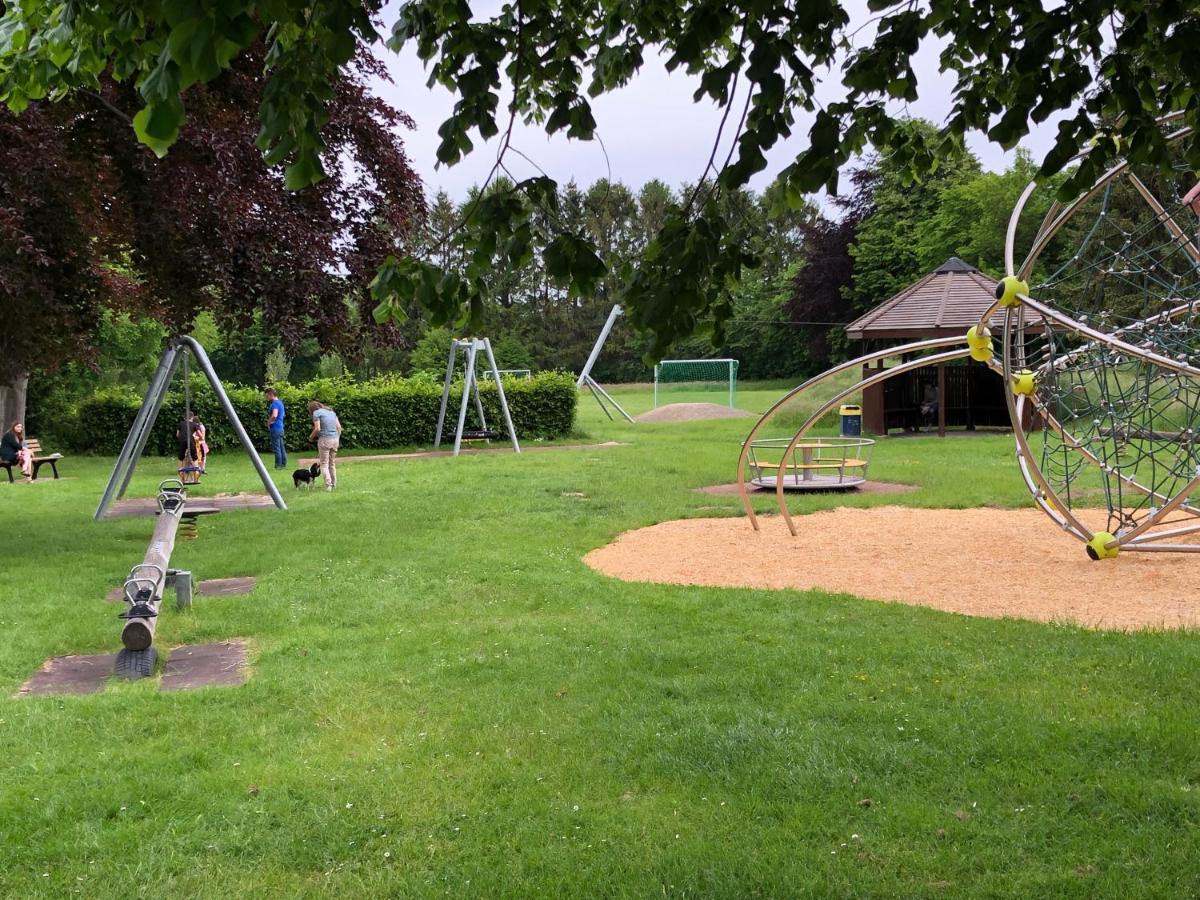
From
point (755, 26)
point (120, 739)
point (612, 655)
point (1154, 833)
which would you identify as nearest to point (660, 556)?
point (612, 655)

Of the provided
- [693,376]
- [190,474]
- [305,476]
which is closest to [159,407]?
[190,474]

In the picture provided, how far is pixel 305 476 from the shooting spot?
16594mm

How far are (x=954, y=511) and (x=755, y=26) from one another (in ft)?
34.9

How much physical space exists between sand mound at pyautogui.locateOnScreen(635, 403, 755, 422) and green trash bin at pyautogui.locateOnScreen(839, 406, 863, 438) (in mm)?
9017

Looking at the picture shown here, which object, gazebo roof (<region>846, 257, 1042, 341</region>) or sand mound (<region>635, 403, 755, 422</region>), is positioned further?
sand mound (<region>635, 403, 755, 422</region>)

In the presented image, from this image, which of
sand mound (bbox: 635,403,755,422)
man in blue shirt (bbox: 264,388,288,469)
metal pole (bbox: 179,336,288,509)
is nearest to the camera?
metal pole (bbox: 179,336,288,509)

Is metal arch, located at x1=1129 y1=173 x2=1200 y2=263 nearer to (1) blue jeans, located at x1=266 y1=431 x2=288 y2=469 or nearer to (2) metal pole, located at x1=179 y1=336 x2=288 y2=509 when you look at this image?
(2) metal pole, located at x1=179 y1=336 x2=288 y2=509

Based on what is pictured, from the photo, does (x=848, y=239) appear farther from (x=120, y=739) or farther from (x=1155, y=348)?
(x=120, y=739)

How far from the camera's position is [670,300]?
3.52 meters

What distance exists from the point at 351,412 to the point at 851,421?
12.0 m

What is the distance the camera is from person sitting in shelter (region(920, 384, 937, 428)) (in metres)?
26.4

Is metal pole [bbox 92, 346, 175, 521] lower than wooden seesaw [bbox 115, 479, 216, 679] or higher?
higher

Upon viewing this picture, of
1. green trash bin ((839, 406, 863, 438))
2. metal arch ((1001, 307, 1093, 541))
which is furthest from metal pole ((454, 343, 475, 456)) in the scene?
metal arch ((1001, 307, 1093, 541))

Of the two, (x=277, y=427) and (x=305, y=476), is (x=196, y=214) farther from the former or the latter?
(x=277, y=427)
